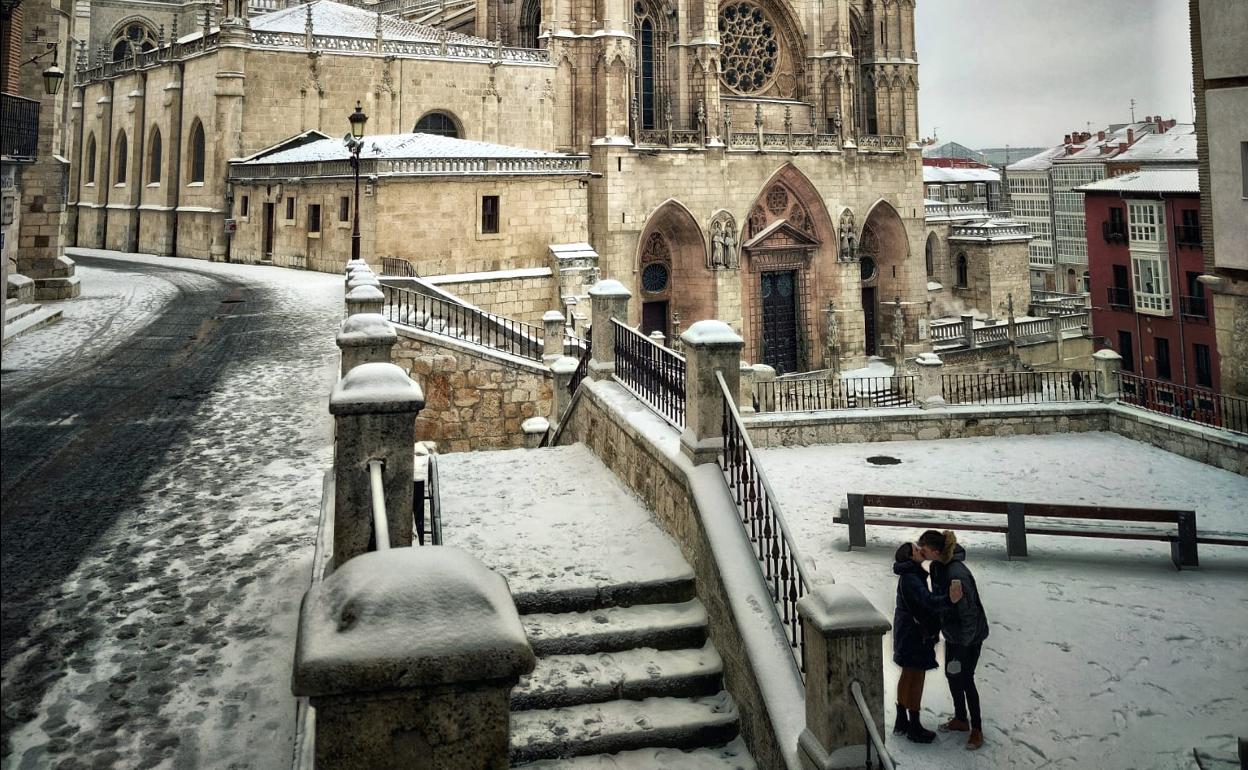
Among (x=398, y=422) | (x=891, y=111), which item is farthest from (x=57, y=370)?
(x=891, y=111)

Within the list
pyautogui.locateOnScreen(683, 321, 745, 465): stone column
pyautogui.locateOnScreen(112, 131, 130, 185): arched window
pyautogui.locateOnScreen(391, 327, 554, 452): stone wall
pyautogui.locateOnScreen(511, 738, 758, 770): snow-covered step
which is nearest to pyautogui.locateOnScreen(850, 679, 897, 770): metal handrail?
pyautogui.locateOnScreen(511, 738, 758, 770): snow-covered step

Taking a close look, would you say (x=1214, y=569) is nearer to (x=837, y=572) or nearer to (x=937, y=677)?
(x=837, y=572)

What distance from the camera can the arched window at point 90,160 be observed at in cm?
3622

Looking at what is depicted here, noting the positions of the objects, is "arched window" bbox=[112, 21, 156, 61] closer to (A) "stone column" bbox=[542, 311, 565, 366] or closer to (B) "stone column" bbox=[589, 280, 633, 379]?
(A) "stone column" bbox=[542, 311, 565, 366]

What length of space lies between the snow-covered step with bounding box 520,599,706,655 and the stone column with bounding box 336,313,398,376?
2301 mm

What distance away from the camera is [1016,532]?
10625 mm

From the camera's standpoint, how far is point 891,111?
3619 centimetres

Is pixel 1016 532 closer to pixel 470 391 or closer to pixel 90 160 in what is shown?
pixel 470 391

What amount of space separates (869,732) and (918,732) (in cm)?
233

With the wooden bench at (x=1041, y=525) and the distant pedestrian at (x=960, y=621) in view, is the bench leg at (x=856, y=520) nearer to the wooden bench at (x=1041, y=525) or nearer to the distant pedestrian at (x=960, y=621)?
the wooden bench at (x=1041, y=525)

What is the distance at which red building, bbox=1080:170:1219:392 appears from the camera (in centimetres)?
3111

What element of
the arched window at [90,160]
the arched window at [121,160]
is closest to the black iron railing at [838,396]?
the arched window at [121,160]

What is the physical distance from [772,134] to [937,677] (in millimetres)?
27600

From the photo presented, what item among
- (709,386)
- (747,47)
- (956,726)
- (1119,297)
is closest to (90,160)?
(747,47)
